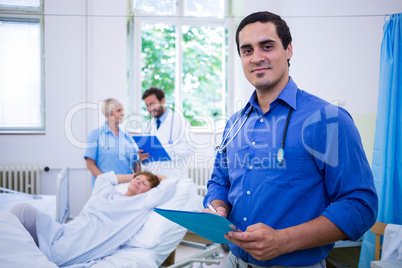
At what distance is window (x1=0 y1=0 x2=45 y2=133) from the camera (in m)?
2.24

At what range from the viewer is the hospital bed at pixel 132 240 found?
1.29m

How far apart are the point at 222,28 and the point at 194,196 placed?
228 cm

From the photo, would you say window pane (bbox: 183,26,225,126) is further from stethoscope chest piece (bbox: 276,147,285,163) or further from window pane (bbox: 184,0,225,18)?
stethoscope chest piece (bbox: 276,147,285,163)

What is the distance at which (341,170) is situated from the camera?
2.36ft

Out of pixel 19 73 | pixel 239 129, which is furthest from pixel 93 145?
pixel 239 129

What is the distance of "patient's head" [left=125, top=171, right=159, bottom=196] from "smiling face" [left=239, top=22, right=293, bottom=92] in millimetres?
1721

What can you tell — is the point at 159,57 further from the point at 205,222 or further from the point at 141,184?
the point at 205,222

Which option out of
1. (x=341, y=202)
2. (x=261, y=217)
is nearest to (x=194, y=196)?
(x=261, y=217)

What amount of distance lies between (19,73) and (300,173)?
2.45m

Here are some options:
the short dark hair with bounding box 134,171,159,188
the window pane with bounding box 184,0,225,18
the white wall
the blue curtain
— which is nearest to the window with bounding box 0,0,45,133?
the white wall

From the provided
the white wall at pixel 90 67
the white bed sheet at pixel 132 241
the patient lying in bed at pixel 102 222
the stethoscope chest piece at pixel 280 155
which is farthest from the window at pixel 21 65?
the stethoscope chest piece at pixel 280 155

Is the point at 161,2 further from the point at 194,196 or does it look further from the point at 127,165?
the point at 194,196

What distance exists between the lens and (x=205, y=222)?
71cm

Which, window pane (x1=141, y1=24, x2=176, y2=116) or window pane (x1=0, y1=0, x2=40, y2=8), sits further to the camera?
window pane (x1=141, y1=24, x2=176, y2=116)
